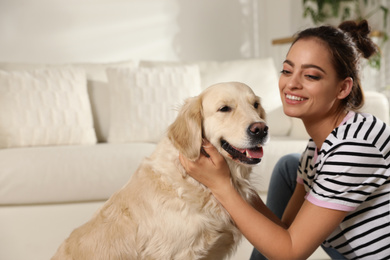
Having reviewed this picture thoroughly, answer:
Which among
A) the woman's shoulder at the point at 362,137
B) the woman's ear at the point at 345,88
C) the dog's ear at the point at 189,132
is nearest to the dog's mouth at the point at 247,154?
the dog's ear at the point at 189,132

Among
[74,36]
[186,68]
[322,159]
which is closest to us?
[322,159]

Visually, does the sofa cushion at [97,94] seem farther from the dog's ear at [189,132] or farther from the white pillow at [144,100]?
the dog's ear at [189,132]

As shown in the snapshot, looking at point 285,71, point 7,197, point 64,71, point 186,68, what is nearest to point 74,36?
point 64,71

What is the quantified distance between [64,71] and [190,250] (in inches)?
76.6

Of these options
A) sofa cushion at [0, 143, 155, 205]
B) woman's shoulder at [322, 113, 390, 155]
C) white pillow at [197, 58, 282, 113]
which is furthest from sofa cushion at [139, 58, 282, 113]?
woman's shoulder at [322, 113, 390, 155]

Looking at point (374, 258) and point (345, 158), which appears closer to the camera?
point (345, 158)

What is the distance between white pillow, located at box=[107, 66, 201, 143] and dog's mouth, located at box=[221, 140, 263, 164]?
4.58ft

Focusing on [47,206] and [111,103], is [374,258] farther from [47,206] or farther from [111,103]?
[111,103]

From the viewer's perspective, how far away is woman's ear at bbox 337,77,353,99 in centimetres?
138

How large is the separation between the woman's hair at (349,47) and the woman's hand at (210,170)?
1.55 ft

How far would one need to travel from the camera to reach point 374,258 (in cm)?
137

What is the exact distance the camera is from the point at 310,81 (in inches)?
52.9

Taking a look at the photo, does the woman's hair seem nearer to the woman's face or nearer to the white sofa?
the woman's face

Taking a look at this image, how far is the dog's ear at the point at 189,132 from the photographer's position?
135 cm
